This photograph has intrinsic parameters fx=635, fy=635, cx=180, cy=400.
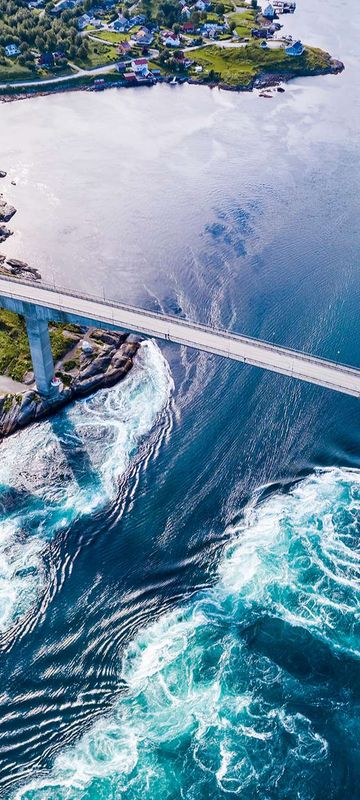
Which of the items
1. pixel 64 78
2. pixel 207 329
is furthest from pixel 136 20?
pixel 207 329

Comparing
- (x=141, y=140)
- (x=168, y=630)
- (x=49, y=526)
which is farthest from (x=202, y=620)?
(x=141, y=140)

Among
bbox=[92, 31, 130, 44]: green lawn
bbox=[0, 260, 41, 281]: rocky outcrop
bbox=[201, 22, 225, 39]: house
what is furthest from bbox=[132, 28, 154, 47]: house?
bbox=[0, 260, 41, 281]: rocky outcrop

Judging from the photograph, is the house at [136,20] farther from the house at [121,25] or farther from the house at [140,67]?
the house at [140,67]

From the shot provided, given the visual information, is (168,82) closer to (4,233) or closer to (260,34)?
(260,34)

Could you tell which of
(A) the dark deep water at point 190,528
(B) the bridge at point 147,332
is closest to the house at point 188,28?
(A) the dark deep water at point 190,528

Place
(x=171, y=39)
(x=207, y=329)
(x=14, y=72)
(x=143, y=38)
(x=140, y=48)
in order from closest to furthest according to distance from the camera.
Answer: (x=207, y=329), (x=14, y=72), (x=140, y=48), (x=143, y=38), (x=171, y=39)

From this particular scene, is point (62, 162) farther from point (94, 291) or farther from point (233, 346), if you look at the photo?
point (233, 346)
